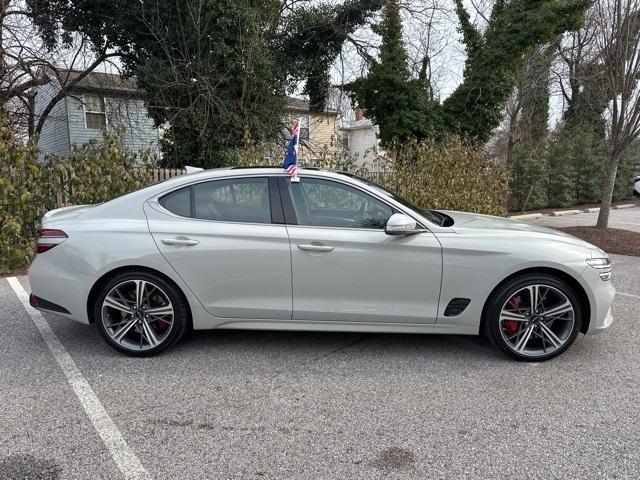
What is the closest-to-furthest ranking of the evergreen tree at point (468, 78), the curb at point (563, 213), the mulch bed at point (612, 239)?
the mulch bed at point (612, 239) < the evergreen tree at point (468, 78) < the curb at point (563, 213)

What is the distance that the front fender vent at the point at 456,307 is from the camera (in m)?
3.81

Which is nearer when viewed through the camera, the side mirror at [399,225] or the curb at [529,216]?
the side mirror at [399,225]

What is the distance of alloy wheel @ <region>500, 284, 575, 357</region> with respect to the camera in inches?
150

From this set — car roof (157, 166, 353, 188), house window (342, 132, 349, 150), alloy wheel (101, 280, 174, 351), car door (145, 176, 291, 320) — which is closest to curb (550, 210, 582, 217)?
house window (342, 132, 349, 150)

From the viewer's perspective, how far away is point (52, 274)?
12.9ft

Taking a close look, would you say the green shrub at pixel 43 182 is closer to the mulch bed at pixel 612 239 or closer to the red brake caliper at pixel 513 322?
the red brake caliper at pixel 513 322

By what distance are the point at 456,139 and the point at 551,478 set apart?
27.5ft

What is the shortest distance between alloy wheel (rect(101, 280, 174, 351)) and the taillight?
618 millimetres

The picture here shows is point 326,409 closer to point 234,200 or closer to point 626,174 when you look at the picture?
point 234,200

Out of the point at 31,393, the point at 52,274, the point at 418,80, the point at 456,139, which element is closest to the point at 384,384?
the point at 31,393

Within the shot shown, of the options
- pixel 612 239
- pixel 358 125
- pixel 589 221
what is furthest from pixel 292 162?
pixel 358 125

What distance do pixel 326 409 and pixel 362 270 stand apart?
3.67ft

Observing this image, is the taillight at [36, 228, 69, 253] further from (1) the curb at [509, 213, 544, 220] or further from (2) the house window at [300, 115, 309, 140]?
(1) the curb at [509, 213, 544, 220]

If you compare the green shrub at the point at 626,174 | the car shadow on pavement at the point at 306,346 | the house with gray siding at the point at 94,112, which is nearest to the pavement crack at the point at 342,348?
the car shadow on pavement at the point at 306,346
